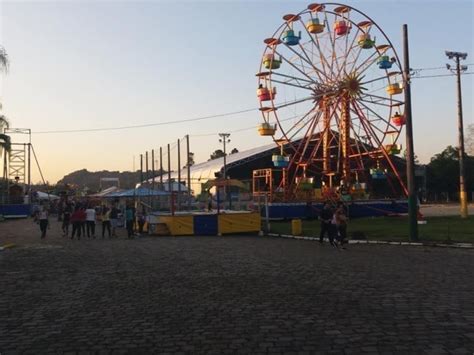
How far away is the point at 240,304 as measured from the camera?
319 inches

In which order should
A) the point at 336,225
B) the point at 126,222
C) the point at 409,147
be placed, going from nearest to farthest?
1. the point at 336,225
2. the point at 409,147
3. the point at 126,222

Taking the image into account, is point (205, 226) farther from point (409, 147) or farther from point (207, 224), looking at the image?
point (409, 147)

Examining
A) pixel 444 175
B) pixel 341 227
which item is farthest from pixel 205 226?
pixel 444 175

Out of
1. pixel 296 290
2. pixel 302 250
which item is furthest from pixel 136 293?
pixel 302 250

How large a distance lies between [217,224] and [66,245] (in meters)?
7.28

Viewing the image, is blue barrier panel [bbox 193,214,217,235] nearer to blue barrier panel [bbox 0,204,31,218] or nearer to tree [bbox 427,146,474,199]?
blue barrier panel [bbox 0,204,31,218]

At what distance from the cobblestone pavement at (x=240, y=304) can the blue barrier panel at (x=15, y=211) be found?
121ft

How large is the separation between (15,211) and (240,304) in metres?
46.4

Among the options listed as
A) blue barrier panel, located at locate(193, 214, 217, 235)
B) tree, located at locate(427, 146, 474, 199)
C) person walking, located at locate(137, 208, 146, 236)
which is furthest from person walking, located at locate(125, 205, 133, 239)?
tree, located at locate(427, 146, 474, 199)

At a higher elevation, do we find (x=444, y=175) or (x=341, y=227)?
(x=444, y=175)

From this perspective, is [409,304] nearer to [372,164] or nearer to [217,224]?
[217,224]

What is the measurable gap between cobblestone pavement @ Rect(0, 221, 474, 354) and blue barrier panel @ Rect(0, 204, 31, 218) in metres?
37.0

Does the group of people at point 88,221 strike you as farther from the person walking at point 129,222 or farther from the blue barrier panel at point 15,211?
the blue barrier panel at point 15,211

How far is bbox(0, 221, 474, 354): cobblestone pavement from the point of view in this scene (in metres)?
6.04
